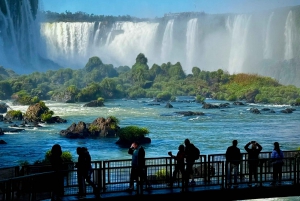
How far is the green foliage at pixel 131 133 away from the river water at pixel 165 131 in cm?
87

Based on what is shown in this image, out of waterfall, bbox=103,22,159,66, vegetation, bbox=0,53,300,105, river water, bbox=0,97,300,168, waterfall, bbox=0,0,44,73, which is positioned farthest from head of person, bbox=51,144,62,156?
waterfall, bbox=103,22,159,66

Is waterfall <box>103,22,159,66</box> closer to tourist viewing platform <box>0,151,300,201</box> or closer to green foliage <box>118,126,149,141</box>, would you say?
green foliage <box>118,126,149,141</box>

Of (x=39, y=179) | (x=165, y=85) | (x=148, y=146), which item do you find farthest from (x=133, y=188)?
(x=165, y=85)

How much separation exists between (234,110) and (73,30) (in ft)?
207

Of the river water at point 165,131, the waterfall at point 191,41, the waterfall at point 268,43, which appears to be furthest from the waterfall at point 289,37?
the river water at point 165,131

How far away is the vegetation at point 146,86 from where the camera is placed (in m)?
71.1

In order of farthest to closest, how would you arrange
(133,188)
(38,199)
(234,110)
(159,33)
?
(159,33) → (234,110) → (133,188) → (38,199)

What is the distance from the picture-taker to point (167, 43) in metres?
115

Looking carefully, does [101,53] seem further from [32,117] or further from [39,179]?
[39,179]

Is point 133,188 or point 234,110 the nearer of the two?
point 133,188

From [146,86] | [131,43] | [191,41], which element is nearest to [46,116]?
[146,86]

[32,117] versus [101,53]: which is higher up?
[101,53]

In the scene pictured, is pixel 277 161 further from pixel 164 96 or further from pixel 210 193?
pixel 164 96

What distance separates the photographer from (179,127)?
1946 inches
